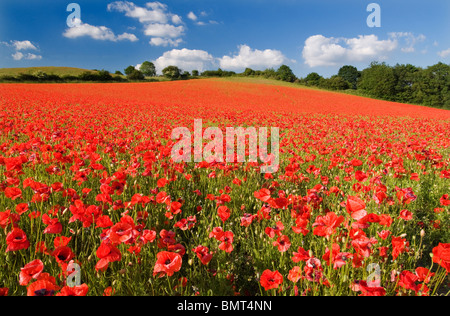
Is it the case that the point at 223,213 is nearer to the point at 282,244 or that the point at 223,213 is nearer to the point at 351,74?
the point at 282,244

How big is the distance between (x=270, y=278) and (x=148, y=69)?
97.5 meters

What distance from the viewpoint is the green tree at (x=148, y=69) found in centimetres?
8913

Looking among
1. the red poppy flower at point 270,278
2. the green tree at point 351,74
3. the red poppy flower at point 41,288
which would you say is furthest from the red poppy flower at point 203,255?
the green tree at point 351,74

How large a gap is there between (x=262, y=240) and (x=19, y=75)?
65410 millimetres

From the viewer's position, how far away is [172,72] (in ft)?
245

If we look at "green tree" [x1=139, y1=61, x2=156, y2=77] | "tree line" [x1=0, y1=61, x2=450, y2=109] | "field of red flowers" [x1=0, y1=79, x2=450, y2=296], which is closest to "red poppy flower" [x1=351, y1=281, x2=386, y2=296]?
"field of red flowers" [x1=0, y1=79, x2=450, y2=296]

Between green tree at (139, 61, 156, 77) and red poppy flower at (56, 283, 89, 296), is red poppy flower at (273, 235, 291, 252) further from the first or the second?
green tree at (139, 61, 156, 77)

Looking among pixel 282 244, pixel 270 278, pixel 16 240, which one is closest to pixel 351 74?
pixel 282 244

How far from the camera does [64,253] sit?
5.00 feet

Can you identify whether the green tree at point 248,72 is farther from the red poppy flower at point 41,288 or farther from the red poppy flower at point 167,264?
the red poppy flower at point 41,288

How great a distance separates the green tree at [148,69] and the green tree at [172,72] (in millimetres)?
11816

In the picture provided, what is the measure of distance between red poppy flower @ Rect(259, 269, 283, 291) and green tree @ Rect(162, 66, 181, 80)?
2962 inches
